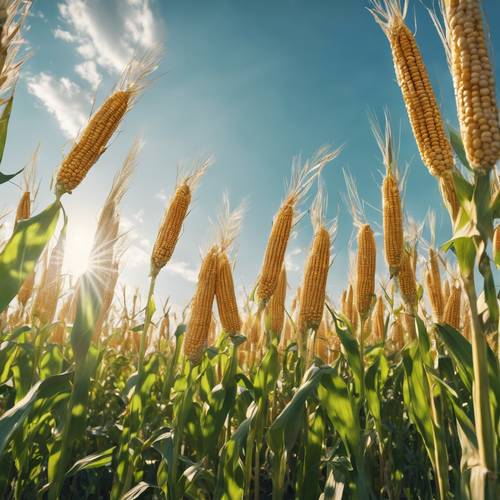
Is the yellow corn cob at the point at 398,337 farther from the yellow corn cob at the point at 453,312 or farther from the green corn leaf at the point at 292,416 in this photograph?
the green corn leaf at the point at 292,416

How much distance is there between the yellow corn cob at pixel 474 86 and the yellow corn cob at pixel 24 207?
199 inches

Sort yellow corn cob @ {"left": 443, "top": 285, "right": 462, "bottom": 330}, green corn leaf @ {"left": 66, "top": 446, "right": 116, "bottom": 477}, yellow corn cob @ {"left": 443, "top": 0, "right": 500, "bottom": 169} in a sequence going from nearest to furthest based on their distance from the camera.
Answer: yellow corn cob @ {"left": 443, "top": 0, "right": 500, "bottom": 169} → green corn leaf @ {"left": 66, "top": 446, "right": 116, "bottom": 477} → yellow corn cob @ {"left": 443, "top": 285, "right": 462, "bottom": 330}

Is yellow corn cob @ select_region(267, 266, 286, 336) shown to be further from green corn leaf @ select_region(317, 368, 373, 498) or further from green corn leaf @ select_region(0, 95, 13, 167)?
green corn leaf @ select_region(0, 95, 13, 167)

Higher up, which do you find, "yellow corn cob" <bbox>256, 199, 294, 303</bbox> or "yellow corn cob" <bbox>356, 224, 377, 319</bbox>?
"yellow corn cob" <bbox>256, 199, 294, 303</bbox>

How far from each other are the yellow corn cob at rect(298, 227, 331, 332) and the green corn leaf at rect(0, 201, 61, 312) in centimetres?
275

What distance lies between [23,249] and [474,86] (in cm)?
331

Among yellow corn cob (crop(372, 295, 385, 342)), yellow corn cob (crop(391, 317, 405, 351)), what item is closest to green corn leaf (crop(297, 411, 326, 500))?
yellow corn cob (crop(372, 295, 385, 342))

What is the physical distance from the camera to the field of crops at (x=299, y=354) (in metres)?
2.48

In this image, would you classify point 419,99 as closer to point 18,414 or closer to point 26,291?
point 18,414

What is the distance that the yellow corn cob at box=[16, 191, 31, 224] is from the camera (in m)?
5.31

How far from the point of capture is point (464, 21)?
252 centimetres

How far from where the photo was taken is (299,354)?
4.62 meters

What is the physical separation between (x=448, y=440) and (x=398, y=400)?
0.83 m

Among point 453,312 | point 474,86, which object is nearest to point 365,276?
point 453,312
